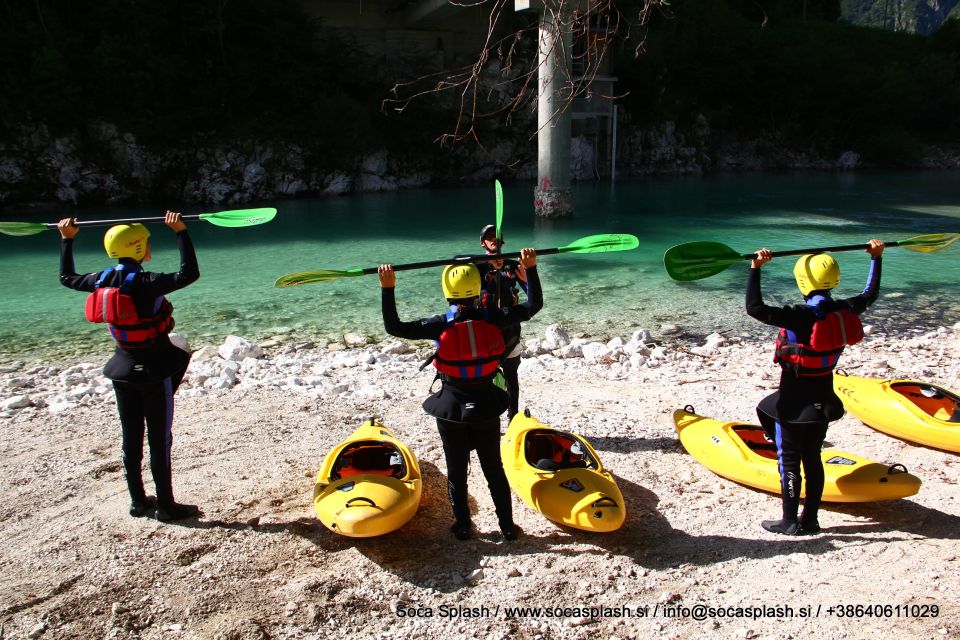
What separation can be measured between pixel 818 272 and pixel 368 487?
2170mm

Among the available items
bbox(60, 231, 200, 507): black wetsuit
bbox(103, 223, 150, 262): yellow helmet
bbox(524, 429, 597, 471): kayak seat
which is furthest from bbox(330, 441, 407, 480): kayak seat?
bbox(103, 223, 150, 262): yellow helmet

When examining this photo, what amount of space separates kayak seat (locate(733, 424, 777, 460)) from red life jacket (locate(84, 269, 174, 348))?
310 centimetres

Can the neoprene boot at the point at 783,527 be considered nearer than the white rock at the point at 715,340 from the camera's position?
Yes

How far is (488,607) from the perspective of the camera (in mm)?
2654

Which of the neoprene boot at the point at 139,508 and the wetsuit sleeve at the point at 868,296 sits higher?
the wetsuit sleeve at the point at 868,296

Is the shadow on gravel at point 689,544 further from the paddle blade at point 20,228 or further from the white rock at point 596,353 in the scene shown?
the paddle blade at point 20,228

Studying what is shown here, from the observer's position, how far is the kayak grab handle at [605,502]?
312cm

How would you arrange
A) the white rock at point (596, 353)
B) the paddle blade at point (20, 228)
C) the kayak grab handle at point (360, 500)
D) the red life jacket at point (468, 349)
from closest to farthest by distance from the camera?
the red life jacket at point (468, 349) → the kayak grab handle at point (360, 500) → the paddle blade at point (20, 228) → the white rock at point (596, 353)

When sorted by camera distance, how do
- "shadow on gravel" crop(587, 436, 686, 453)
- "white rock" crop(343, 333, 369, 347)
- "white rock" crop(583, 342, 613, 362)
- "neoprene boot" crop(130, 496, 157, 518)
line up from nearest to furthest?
"neoprene boot" crop(130, 496, 157, 518)
"shadow on gravel" crop(587, 436, 686, 453)
"white rock" crop(583, 342, 613, 362)
"white rock" crop(343, 333, 369, 347)

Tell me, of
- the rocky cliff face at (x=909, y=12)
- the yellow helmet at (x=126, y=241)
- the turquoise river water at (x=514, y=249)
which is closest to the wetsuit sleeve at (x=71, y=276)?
the yellow helmet at (x=126, y=241)

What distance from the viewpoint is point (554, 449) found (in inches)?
155

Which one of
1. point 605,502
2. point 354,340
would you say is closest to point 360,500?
point 605,502

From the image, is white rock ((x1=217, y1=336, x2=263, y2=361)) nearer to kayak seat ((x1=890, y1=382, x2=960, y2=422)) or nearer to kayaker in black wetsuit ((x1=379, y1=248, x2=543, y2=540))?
kayaker in black wetsuit ((x1=379, y1=248, x2=543, y2=540))

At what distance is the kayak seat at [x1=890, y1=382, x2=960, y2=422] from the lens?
14.4 ft
